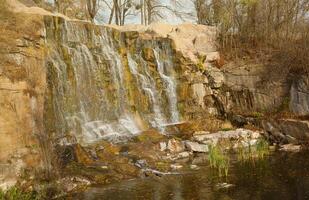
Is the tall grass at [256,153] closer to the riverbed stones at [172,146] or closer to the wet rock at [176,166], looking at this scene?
the wet rock at [176,166]

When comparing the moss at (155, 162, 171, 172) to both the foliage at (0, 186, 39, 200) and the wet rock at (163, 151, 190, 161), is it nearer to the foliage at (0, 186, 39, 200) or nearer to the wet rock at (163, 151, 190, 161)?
the wet rock at (163, 151, 190, 161)

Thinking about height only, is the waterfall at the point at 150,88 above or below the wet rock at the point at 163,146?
above

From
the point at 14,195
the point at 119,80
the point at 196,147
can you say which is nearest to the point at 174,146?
the point at 196,147

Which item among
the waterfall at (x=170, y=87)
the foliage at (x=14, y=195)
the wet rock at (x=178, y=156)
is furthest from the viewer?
the waterfall at (x=170, y=87)

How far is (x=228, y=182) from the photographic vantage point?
11047 millimetres

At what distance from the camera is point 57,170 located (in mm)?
11688

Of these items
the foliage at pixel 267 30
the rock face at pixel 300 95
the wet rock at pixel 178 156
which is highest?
the foliage at pixel 267 30

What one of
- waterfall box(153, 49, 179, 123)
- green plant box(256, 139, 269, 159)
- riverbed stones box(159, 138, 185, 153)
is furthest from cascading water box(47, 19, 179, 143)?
green plant box(256, 139, 269, 159)

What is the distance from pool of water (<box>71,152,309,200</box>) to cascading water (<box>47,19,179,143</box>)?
5450 millimetres

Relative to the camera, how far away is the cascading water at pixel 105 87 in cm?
1722

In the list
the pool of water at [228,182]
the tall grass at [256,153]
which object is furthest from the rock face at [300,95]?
the pool of water at [228,182]

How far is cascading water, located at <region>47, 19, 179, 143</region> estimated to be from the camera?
56.5 feet

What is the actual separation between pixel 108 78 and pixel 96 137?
3353 mm

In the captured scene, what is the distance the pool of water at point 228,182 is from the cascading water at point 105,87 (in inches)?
215
